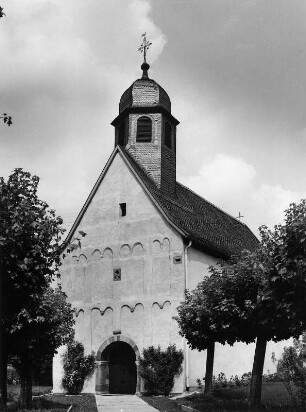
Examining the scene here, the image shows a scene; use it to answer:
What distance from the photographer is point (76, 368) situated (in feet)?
100

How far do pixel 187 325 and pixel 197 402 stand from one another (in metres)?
3.14

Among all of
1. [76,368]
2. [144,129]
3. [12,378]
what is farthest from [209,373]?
[12,378]

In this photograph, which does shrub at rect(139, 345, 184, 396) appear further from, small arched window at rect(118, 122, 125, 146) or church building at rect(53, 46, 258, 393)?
small arched window at rect(118, 122, 125, 146)

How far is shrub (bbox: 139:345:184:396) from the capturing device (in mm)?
27859

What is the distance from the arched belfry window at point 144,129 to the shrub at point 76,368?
40.4 feet

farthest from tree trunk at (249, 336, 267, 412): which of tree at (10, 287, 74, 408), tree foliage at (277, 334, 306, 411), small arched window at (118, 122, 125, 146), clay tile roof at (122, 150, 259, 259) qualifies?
small arched window at (118, 122, 125, 146)

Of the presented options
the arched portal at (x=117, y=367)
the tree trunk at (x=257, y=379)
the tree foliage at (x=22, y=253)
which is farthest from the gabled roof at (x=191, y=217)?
the tree foliage at (x=22, y=253)

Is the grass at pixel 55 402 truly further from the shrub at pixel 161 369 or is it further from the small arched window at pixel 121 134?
the small arched window at pixel 121 134

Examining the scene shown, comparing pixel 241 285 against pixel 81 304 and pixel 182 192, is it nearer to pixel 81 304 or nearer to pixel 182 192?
pixel 81 304

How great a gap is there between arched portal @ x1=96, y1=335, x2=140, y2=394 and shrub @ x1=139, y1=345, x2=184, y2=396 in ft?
4.85

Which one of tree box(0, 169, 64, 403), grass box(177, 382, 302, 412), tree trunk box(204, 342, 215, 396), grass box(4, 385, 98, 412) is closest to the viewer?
tree box(0, 169, 64, 403)

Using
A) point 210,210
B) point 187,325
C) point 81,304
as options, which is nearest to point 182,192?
point 210,210

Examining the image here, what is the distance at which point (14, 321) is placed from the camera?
1571 centimetres

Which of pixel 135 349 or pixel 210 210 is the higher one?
pixel 210 210
